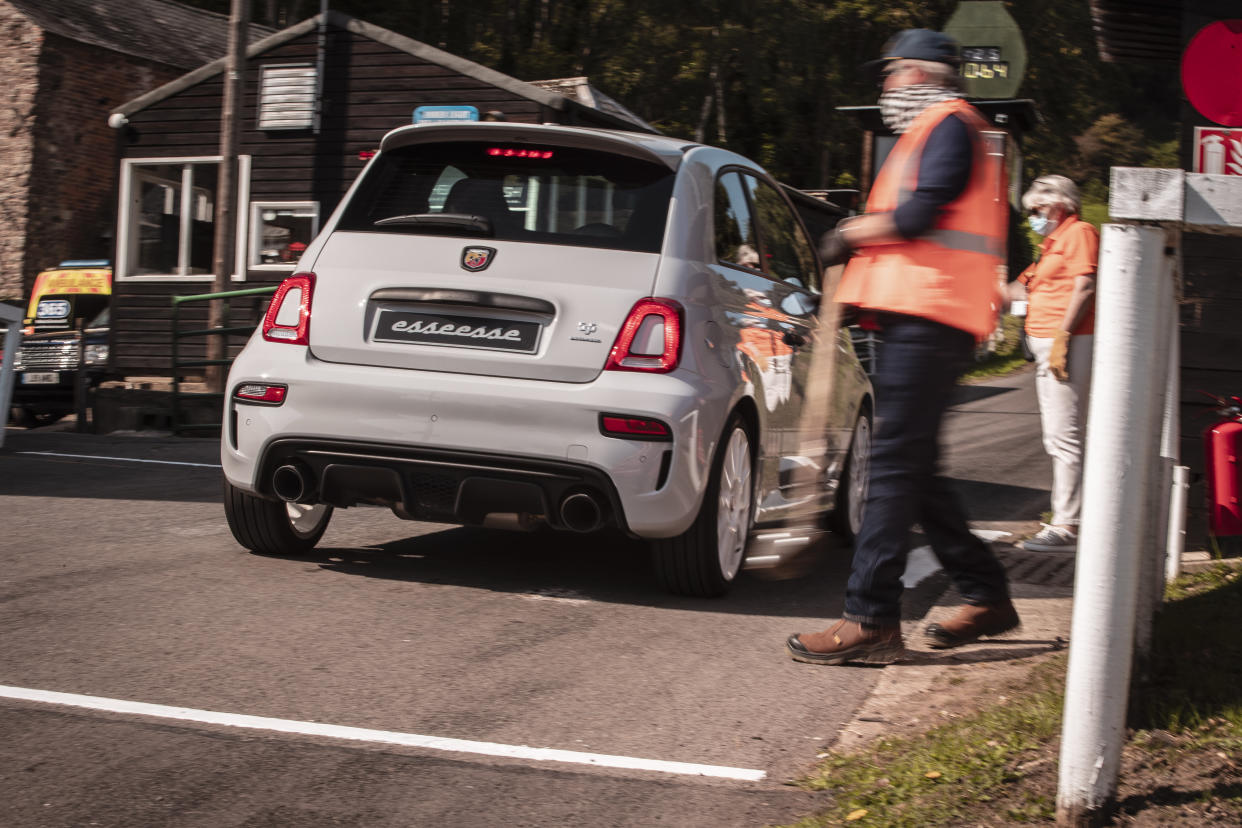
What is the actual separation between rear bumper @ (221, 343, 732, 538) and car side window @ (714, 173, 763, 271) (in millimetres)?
752

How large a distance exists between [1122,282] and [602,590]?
3233 millimetres

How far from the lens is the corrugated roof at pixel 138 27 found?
33000 millimetres

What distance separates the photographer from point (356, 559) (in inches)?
253

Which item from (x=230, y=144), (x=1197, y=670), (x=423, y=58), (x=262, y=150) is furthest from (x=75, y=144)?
(x=1197, y=670)

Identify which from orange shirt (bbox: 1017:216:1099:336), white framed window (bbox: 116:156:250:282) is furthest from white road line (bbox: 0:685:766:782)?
white framed window (bbox: 116:156:250:282)

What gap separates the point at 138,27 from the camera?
3509cm

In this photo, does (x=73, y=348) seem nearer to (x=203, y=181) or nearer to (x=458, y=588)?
(x=203, y=181)

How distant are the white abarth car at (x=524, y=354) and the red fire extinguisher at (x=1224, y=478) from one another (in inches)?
74.8

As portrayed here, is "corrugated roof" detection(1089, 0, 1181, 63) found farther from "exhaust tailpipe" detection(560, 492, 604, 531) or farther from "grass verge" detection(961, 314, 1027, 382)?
"grass verge" detection(961, 314, 1027, 382)

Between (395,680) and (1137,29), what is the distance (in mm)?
6727

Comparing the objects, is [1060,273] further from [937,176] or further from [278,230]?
[278,230]

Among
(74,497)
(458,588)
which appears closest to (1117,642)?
(458,588)

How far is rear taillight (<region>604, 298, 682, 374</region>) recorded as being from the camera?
5.32 metres

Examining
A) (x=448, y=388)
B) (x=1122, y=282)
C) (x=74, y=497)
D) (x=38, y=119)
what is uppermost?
(x=38, y=119)
